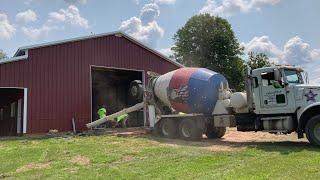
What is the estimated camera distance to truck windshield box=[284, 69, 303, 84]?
50.5ft

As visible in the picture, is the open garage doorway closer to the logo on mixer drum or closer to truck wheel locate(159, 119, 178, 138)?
truck wheel locate(159, 119, 178, 138)

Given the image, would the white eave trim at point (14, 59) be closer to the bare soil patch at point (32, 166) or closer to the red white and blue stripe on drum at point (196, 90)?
the red white and blue stripe on drum at point (196, 90)

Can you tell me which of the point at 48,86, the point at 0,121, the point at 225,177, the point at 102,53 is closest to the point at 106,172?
the point at 225,177

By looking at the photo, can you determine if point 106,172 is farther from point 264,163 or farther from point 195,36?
point 195,36

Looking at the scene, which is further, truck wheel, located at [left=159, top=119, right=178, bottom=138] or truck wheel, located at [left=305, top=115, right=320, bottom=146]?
truck wheel, located at [left=159, top=119, right=178, bottom=138]

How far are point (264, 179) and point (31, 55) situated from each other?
16.9 meters

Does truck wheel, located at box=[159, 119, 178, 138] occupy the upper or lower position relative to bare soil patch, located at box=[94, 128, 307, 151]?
upper

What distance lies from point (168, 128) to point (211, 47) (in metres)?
36.5

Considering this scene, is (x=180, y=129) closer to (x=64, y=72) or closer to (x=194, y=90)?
(x=194, y=90)

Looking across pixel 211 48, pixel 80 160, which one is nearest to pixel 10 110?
pixel 80 160

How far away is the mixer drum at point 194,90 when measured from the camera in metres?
18.4

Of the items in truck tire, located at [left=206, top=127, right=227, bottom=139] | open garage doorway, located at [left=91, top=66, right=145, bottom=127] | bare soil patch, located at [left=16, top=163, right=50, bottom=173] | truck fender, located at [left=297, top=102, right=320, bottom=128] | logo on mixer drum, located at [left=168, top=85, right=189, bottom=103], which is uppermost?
open garage doorway, located at [left=91, top=66, right=145, bottom=127]

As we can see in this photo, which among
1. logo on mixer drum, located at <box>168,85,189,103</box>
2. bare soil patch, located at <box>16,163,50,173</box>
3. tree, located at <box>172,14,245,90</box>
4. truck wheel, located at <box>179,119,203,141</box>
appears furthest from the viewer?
tree, located at <box>172,14,245,90</box>

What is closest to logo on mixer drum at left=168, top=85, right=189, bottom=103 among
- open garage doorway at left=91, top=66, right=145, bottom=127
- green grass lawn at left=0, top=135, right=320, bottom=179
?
green grass lawn at left=0, top=135, right=320, bottom=179
